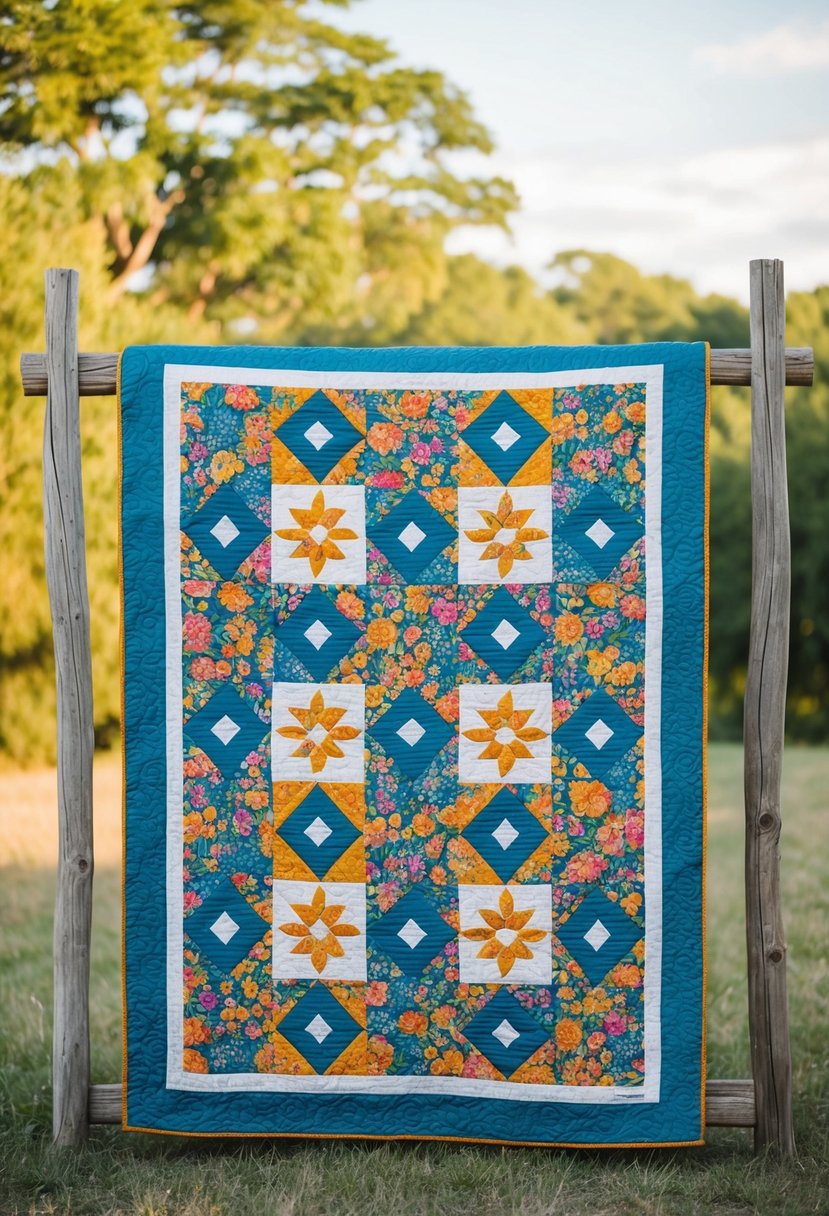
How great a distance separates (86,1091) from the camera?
7.25 feet

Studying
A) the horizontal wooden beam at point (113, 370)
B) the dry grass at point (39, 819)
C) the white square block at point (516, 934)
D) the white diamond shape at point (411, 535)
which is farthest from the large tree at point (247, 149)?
the white square block at point (516, 934)

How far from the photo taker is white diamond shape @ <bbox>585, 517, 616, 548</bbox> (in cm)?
217

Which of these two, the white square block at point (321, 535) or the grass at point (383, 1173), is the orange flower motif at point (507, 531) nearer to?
the white square block at point (321, 535)

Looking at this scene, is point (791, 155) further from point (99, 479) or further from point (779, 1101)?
point (779, 1101)

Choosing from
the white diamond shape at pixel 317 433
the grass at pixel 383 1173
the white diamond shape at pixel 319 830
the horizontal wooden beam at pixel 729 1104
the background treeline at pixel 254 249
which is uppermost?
the background treeline at pixel 254 249

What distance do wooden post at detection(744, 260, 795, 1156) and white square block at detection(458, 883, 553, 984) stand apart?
43 centimetres

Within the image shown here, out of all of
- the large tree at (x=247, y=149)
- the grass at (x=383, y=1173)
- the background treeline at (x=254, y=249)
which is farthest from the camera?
the large tree at (x=247, y=149)

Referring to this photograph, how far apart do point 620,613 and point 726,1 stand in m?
10.1

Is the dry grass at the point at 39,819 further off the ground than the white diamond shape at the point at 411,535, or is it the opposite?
the white diamond shape at the point at 411,535

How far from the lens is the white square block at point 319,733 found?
2.19m

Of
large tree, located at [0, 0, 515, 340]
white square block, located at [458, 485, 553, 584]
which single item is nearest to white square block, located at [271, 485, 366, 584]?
white square block, located at [458, 485, 553, 584]

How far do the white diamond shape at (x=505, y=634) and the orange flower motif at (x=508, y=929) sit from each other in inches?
19.6

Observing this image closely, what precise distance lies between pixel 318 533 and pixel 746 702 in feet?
3.13

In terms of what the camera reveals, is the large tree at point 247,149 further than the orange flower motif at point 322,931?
Yes
